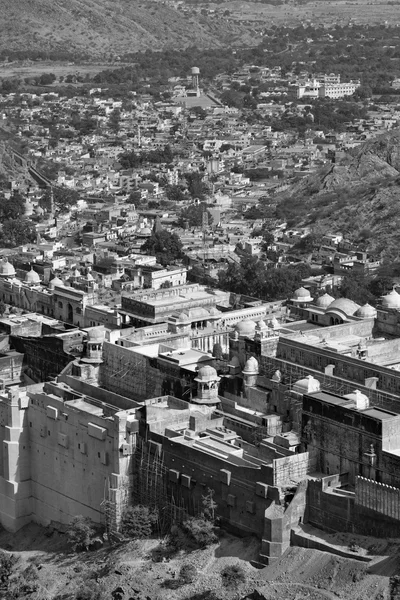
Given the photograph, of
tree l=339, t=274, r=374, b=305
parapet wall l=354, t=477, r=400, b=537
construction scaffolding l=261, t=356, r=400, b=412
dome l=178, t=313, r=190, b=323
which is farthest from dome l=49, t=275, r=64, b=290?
parapet wall l=354, t=477, r=400, b=537

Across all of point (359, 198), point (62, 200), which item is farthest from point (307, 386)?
point (62, 200)

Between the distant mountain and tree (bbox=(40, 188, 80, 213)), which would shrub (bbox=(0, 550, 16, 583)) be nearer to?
tree (bbox=(40, 188, 80, 213))

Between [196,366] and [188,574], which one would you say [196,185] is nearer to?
[196,366]

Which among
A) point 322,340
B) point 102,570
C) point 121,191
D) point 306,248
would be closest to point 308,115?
point 121,191

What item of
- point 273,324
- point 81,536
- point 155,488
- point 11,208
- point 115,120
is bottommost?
point 115,120

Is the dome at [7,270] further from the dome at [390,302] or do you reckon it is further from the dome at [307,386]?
the dome at [307,386]

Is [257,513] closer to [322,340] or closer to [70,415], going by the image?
[70,415]
